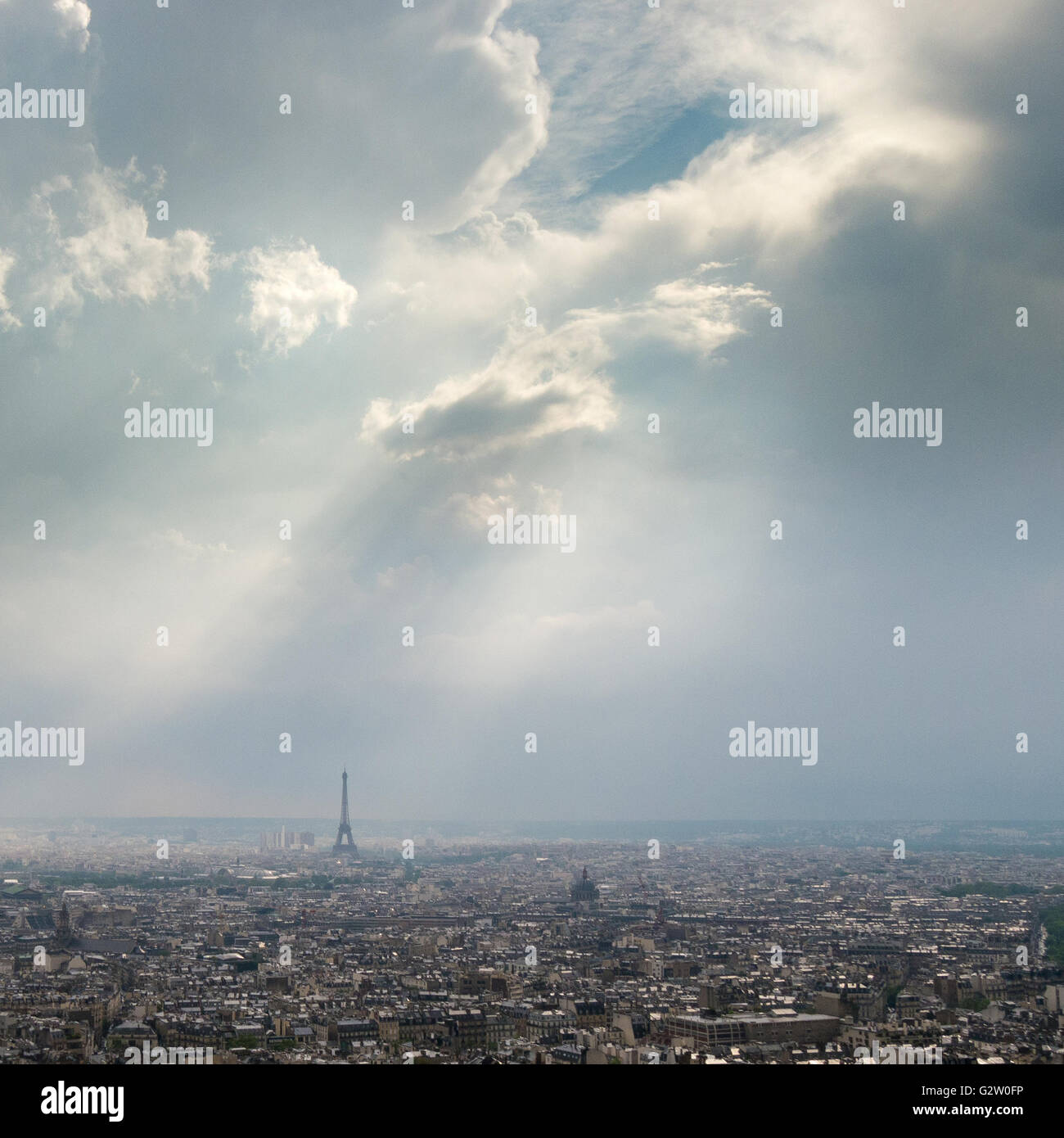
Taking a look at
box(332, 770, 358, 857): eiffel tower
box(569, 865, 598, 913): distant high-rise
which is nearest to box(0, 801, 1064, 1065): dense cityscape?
box(569, 865, 598, 913): distant high-rise

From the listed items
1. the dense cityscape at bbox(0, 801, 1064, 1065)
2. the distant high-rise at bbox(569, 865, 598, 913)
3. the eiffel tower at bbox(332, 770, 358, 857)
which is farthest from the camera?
the eiffel tower at bbox(332, 770, 358, 857)

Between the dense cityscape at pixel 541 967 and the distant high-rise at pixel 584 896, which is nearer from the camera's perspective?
the dense cityscape at pixel 541 967

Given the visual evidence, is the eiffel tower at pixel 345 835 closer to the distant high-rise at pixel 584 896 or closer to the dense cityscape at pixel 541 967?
the dense cityscape at pixel 541 967

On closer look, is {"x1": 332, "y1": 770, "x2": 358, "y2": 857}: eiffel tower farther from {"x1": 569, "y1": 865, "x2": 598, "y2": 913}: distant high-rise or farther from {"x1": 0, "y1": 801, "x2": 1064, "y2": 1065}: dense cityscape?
{"x1": 569, "y1": 865, "x2": 598, "y2": 913}: distant high-rise

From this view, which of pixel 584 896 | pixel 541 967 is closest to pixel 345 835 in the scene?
pixel 584 896

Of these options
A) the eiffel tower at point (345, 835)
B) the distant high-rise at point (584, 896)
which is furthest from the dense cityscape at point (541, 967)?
the eiffel tower at point (345, 835)

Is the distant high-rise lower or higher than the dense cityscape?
lower
